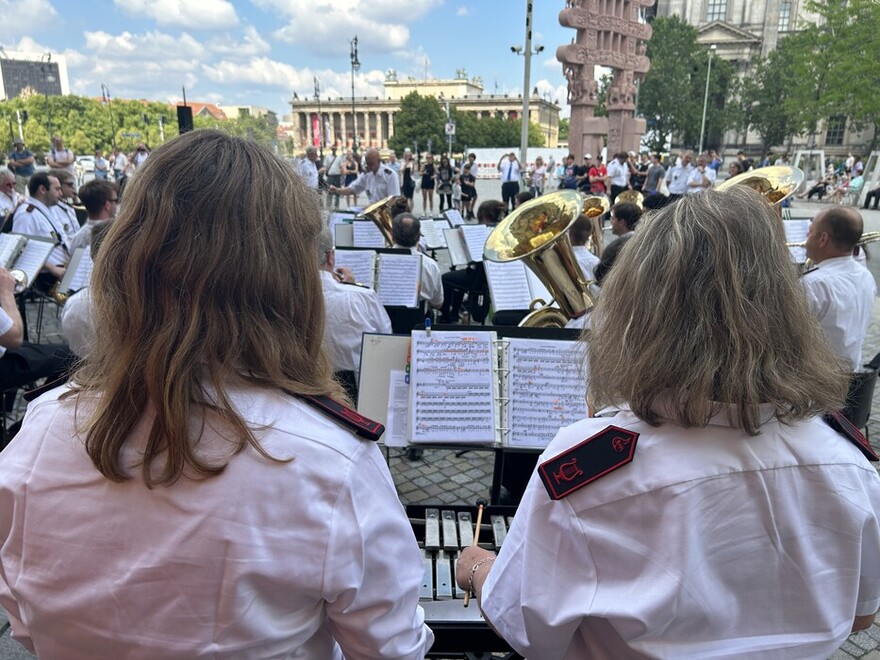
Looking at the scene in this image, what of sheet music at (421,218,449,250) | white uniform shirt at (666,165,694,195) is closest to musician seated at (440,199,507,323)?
sheet music at (421,218,449,250)

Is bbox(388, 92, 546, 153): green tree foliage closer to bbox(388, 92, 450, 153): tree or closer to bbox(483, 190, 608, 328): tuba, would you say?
bbox(388, 92, 450, 153): tree

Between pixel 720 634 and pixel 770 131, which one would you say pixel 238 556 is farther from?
pixel 770 131

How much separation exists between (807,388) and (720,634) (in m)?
0.48

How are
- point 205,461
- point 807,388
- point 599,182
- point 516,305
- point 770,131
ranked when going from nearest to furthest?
point 205,461
point 807,388
point 516,305
point 599,182
point 770,131

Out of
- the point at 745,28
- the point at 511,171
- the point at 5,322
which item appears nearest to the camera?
the point at 5,322

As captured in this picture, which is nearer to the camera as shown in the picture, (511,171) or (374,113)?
(511,171)

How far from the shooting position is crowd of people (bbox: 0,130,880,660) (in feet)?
3.12

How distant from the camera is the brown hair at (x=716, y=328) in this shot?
1083 millimetres

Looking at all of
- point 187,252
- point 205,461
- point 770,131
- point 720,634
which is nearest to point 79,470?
point 205,461

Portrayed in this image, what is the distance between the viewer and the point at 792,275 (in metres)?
1.17

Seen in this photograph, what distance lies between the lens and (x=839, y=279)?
11.6 feet

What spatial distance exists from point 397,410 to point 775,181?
4.55 m

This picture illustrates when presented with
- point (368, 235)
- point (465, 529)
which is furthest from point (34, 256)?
point (465, 529)

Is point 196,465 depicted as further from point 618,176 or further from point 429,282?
point 618,176
